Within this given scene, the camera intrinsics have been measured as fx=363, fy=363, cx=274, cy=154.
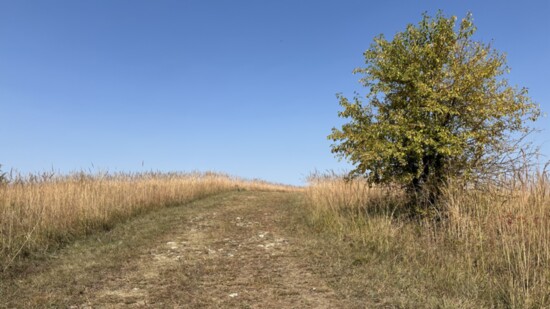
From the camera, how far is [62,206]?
968cm

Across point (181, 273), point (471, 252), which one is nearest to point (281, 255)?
point (181, 273)

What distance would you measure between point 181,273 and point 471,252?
A: 17.4 ft

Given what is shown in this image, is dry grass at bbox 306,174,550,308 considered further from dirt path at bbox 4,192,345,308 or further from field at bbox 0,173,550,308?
dirt path at bbox 4,192,345,308

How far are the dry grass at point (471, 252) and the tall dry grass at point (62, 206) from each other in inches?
257

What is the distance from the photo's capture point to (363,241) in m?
7.95

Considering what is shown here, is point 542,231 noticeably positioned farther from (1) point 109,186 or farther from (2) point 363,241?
(1) point 109,186

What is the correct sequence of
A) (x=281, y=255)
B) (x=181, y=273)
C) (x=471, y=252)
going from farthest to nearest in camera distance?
(x=281, y=255)
(x=471, y=252)
(x=181, y=273)

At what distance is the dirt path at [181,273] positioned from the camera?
516 centimetres

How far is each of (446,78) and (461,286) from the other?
5.75m

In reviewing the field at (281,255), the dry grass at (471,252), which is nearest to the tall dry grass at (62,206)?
the field at (281,255)

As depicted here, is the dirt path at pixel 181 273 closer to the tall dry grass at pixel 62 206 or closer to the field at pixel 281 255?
the field at pixel 281 255

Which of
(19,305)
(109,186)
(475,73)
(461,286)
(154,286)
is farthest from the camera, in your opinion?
(109,186)

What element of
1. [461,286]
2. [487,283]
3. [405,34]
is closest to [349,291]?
[461,286]

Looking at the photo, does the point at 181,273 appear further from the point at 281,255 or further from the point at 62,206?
the point at 62,206
